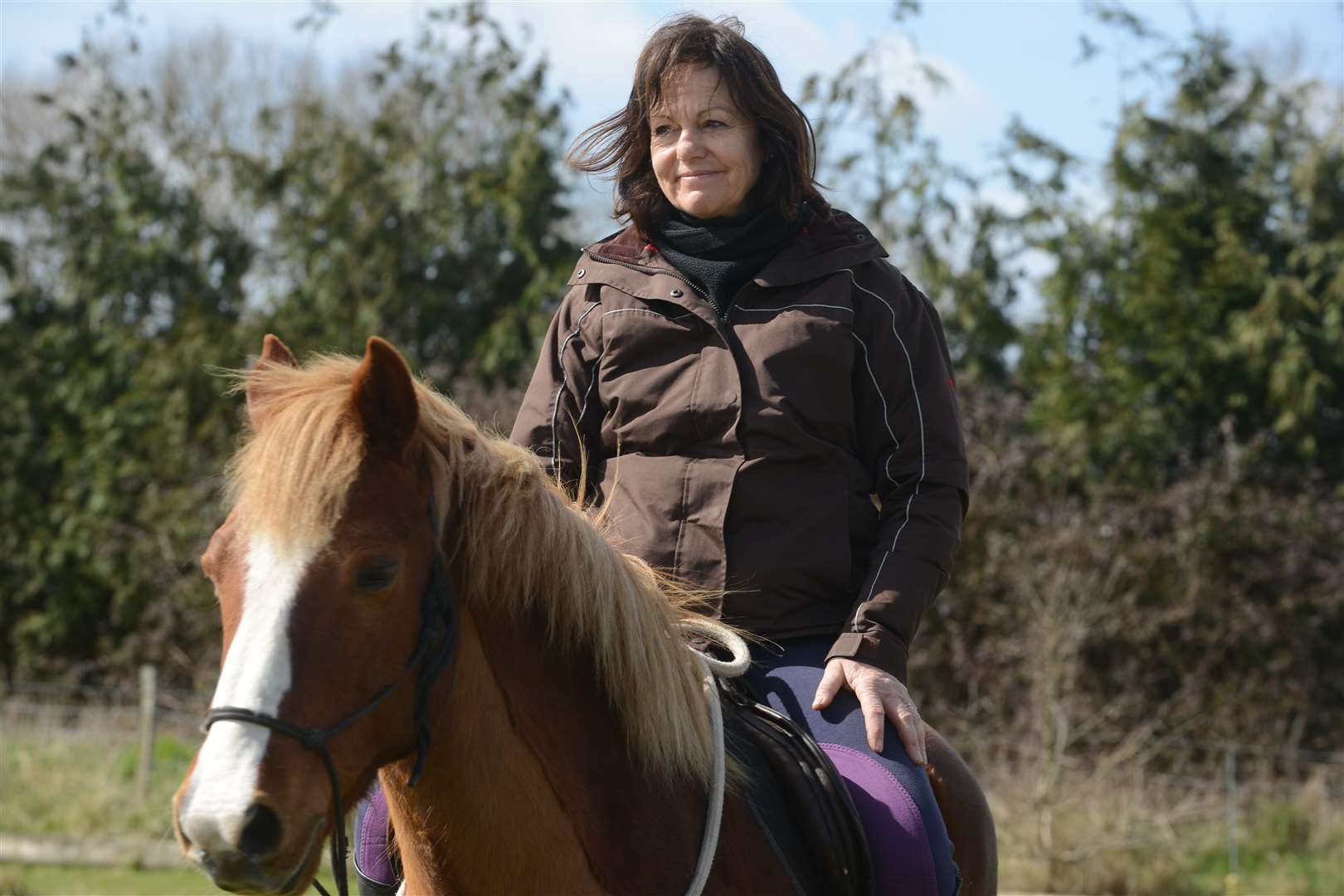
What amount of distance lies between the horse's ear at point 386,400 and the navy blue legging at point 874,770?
106cm

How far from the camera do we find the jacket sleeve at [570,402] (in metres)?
3.05

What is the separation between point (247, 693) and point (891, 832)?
1.27m

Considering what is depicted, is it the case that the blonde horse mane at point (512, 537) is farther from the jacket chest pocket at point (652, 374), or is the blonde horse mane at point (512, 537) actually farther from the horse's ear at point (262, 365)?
the jacket chest pocket at point (652, 374)

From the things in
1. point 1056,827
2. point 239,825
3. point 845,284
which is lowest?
point 1056,827

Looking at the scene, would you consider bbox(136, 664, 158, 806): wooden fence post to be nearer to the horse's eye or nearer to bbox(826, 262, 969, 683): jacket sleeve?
bbox(826, 262, 969, 683): jacket sleeve

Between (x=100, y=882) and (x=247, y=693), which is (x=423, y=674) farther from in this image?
(x=100, y=882)

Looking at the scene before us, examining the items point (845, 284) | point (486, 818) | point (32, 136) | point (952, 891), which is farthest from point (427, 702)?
point (32, 136)

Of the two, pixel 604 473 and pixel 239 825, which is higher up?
pixel 604 473

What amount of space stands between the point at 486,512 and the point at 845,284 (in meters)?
1.12

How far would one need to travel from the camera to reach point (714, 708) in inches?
96.7

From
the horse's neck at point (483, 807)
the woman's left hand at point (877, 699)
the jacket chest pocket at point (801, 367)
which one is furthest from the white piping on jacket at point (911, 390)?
the horse's neck at point (483, 807)

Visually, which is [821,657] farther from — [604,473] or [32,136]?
[32,136]

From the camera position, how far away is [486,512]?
217 centimetres

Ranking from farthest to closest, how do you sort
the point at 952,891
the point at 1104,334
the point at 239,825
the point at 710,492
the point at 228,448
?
the point at 228,448, the point at 1104,334, the point at 710,492, the point at 952,891, the point at 239,825
